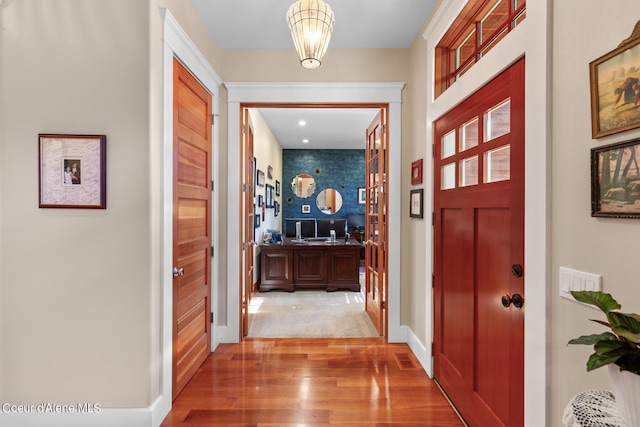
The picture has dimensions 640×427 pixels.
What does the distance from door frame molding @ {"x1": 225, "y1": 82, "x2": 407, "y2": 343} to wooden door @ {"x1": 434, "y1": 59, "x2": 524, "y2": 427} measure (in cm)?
72

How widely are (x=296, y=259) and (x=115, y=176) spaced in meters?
3.63

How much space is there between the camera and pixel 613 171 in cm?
103

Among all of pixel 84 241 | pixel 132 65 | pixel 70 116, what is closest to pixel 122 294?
pixel 84 241

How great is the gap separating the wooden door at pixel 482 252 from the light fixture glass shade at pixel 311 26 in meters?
0.95

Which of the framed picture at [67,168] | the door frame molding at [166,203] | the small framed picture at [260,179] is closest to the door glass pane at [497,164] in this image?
the door frame molding at [166,203]

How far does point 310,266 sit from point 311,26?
4053 mm

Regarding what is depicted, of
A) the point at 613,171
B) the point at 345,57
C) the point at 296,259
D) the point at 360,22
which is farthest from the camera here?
the point at 296,259

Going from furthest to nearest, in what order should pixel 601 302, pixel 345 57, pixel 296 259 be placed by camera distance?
pixel 296 259 < pixel 345 57 < pixel 601 302

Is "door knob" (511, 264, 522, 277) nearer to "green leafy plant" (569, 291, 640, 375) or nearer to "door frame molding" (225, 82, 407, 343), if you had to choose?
"green leafy plant" (569, 291, 640, 375)

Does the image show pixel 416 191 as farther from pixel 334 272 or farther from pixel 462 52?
pixel 334 272

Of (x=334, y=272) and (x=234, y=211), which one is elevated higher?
(x=234, y=211)

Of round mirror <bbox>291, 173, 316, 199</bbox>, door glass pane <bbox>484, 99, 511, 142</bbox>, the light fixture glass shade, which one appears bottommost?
door glass pane <bbox>484, 99, 511, 142</bbox>

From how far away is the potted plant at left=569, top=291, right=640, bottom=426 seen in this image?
0.67 m

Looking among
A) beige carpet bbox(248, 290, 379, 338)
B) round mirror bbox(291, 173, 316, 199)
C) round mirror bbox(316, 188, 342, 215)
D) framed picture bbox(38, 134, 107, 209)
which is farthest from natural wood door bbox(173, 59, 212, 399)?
round mirror bbox(316, 188, 342, 215)
